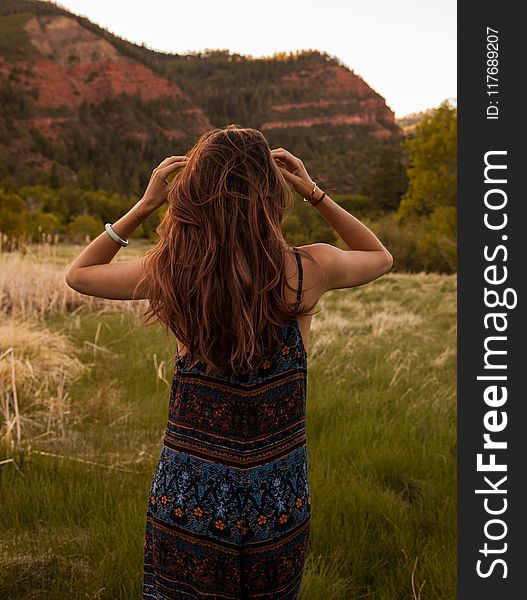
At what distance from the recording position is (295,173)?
164cm

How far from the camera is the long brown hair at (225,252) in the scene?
4.60 feet

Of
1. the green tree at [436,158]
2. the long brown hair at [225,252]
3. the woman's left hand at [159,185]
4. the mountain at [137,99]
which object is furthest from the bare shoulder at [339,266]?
the mountain at [137,99]

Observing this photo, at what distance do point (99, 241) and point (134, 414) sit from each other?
9.54ft

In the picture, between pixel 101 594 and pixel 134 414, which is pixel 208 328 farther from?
pixel 134 414

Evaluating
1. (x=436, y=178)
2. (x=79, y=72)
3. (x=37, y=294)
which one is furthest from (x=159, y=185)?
(x=79, y=72)

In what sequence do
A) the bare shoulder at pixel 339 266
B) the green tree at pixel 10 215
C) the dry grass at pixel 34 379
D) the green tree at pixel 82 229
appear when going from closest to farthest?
the bare shoulder at pixel 339 266
the dry grass at pixel 34 379
the green tree at pixel 10 215
the green tree at pixel 82 229

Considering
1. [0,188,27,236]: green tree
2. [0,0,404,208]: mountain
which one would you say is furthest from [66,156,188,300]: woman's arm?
[0,0,404,208]: mountain

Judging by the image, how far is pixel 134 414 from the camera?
4289 millimetres

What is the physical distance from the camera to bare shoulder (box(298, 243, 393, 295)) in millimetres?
1523

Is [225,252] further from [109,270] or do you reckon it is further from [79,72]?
[79,72]

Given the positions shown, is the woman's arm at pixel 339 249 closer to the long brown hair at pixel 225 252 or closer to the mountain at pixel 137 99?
the long brown hair at pixel 225 252

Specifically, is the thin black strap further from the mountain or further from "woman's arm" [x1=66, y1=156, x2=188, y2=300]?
the mountain

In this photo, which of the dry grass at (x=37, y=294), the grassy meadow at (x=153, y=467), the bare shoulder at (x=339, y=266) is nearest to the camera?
the bare shoulder at (x=339, y=266)

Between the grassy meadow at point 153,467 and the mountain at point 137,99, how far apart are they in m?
59.4
